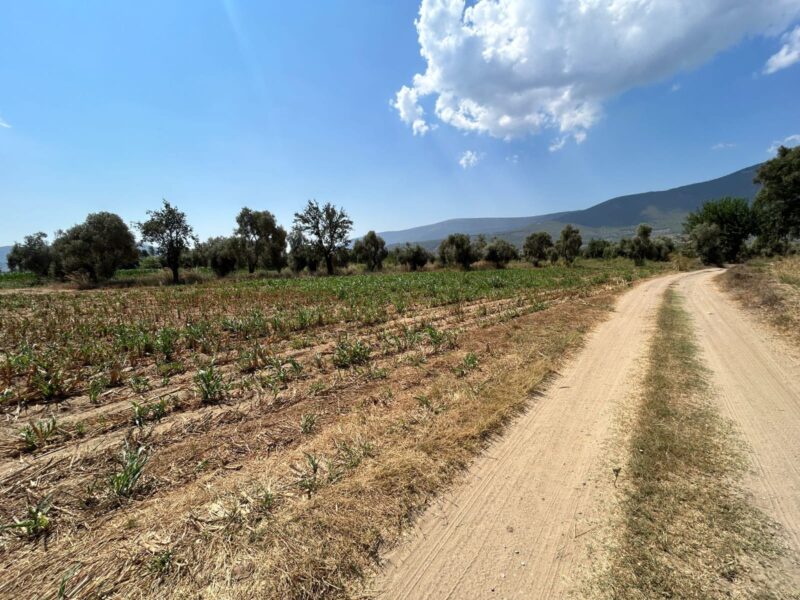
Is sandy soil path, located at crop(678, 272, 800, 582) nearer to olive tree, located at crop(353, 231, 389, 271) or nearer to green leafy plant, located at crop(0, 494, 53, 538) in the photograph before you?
green leafy plant, located at crop(0, 494, 53, 538)

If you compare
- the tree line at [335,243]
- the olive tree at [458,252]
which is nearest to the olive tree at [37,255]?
the tree line at [335,243]

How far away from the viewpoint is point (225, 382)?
6.83 metres

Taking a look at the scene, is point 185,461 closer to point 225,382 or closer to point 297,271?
point 225,382

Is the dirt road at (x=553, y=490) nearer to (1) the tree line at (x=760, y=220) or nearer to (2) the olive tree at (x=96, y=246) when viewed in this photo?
(2) the olive tree at (x=96, y=246)

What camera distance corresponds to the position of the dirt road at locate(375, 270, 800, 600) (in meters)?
2.69

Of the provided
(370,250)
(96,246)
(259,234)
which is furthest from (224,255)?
(370,250)

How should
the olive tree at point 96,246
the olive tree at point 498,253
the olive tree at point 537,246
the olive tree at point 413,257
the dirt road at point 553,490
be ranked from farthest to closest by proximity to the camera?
1. the olive tree at point 537,246
2. the olive tree at point 498,253
3. the olive tree at point 413,257
4. the olive tree at point 96,246
5. the dirt road at point 553,490

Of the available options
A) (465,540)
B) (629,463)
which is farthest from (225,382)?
(629,463)

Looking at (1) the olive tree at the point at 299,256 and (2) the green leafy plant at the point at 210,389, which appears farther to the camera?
(1) the olive tree at the point at 299,256

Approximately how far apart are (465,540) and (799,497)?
12.0ft

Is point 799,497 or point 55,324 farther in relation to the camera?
point 55,324

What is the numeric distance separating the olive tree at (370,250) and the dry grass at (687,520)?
55.1m

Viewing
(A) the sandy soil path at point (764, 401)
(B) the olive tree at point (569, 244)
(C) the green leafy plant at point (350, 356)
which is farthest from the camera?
(B) the olive tree at point (569, 244)

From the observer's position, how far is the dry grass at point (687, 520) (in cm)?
255
